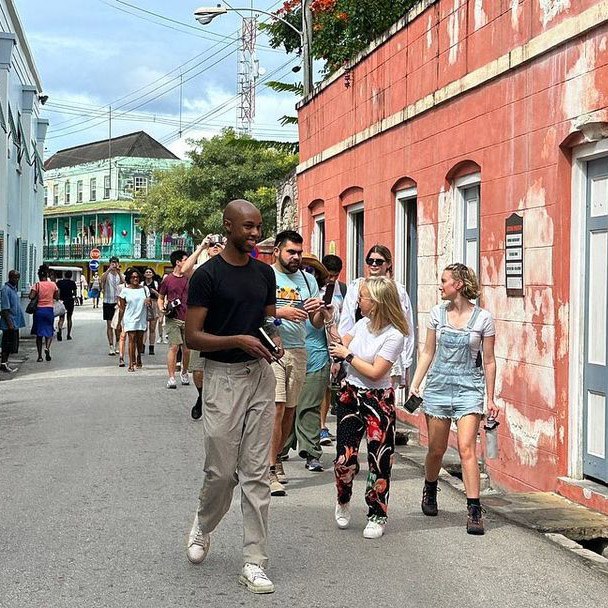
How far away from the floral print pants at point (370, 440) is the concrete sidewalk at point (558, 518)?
1.09m

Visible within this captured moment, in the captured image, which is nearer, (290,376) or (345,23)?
(290,376)

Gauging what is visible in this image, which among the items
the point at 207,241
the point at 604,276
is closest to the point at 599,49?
the point at 604,276

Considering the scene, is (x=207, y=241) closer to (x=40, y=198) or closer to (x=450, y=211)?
(x=450, y=211)

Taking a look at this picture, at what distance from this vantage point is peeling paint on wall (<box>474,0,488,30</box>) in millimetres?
10160

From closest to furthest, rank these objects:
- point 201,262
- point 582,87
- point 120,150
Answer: point 582,87 < point 201,262 < point 120,150

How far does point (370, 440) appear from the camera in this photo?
6895 mm

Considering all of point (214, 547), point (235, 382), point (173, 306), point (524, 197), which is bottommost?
point (214, 547)

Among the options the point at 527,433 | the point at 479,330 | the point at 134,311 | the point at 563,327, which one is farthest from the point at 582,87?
the point at 134,311

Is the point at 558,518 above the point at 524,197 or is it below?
below

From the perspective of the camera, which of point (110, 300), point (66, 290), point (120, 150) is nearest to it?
point (110, 300)

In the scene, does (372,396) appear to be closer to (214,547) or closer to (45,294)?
(214,547)

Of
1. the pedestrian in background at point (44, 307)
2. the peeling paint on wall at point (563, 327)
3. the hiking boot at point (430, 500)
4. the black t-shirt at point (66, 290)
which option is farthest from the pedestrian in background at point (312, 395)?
the black t-shirt at point (66, 290)

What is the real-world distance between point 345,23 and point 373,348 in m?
13.6

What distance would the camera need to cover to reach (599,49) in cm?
766
